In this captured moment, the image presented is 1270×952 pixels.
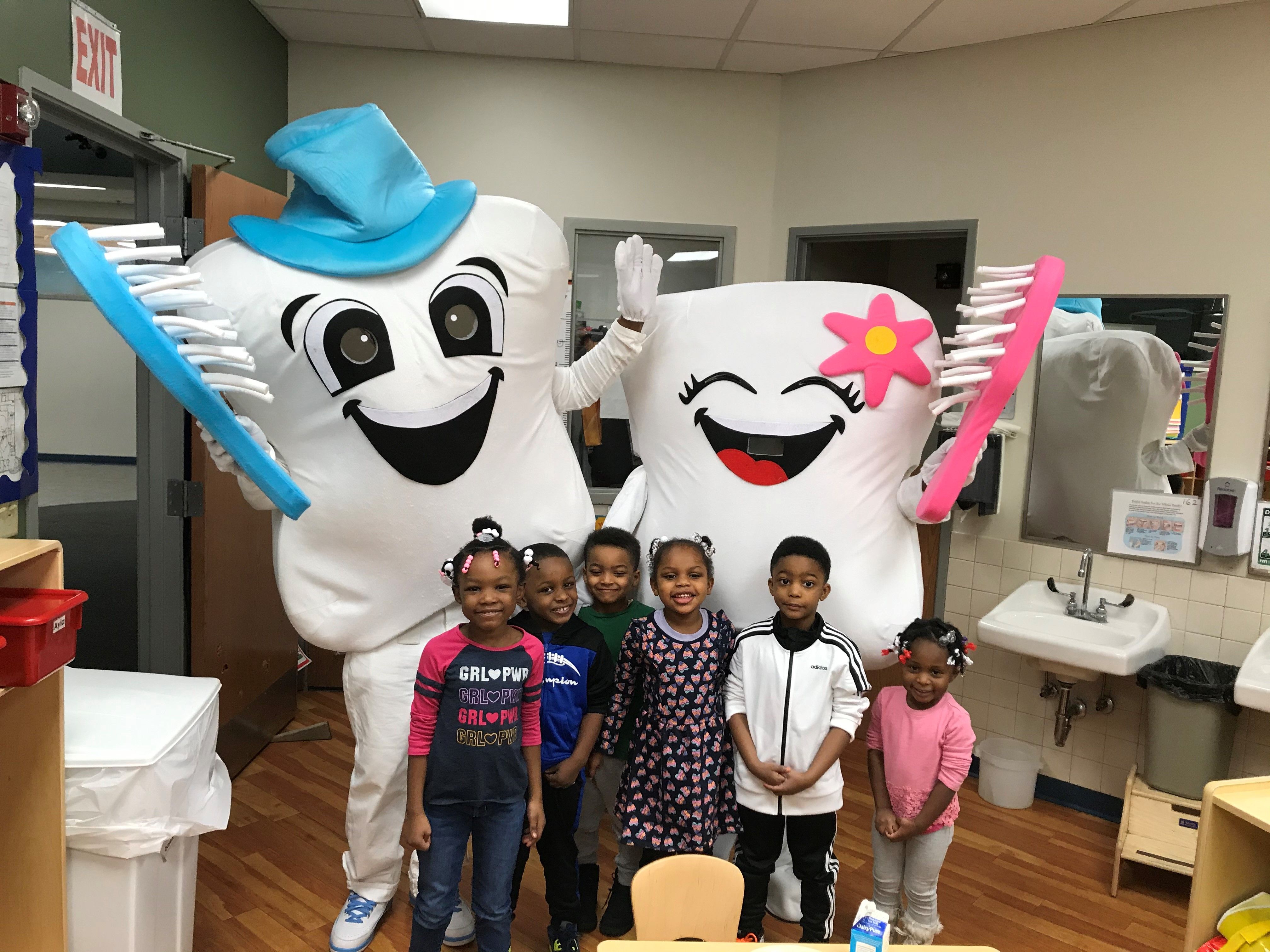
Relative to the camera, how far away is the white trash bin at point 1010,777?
3.22 meters

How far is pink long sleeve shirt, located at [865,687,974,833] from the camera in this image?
2119 mm

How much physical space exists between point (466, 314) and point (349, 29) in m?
2.08

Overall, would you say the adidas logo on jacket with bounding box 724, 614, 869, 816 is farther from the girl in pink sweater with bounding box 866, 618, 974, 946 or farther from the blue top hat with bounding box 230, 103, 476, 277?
the blue top hat with bounding box 230, 103, 476, 277

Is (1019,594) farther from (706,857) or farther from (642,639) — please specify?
(706,857)

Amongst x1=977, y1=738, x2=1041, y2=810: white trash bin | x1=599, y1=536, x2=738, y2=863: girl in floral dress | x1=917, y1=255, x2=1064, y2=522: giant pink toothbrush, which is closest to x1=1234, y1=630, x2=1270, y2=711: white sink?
x1=977, y1=738, x2=1041, y2=810: white trash bin

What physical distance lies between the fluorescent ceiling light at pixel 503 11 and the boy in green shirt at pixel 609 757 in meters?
2.04

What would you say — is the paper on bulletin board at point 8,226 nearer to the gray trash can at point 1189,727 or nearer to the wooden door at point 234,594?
the wooden door at point 234,594

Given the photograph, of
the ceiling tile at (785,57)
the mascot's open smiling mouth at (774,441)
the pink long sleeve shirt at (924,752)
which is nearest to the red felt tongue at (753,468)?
the mascot's open smiling mouth at (774,441)

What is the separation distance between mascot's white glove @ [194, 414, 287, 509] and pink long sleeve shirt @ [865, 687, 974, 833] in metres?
1.50

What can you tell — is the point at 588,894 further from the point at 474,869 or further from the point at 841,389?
the point at 841,389

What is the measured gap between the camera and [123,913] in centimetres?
187

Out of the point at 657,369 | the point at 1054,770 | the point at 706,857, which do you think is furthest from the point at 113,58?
the point at 1054,770

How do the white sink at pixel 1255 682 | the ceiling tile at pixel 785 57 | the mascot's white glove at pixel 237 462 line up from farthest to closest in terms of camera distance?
the ceiling tile at pixel 785 57 → the white sink at pixel 1255 682 → the mascot's white glove at pixel 237 462

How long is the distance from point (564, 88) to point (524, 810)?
9.66ft
